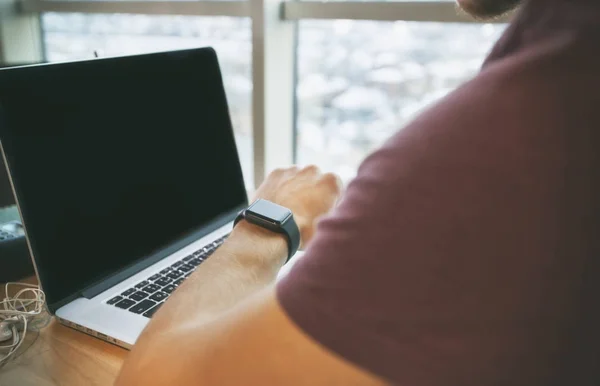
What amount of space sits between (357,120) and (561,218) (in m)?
1.14

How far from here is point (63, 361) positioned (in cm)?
76

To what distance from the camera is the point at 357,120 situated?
1.50 metres

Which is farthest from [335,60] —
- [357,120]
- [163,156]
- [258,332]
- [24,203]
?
[258,332]

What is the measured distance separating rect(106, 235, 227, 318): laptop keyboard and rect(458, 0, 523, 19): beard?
21.5 inches

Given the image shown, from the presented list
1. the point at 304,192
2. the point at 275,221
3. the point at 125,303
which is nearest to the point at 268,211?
the point at 275,221

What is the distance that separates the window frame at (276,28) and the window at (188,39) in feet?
0.16

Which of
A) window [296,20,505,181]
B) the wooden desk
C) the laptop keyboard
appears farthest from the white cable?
window [296,20,505,181]

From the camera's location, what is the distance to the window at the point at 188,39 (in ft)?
5.17

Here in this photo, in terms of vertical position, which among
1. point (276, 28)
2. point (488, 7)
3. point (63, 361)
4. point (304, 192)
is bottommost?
point (63, 361)

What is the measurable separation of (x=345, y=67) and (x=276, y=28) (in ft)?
0.67

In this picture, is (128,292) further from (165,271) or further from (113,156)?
(113,156)

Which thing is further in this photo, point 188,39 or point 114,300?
point 188,39

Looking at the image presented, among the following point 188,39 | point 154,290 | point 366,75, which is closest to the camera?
point 154,290

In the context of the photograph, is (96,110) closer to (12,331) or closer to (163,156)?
(163,156)
